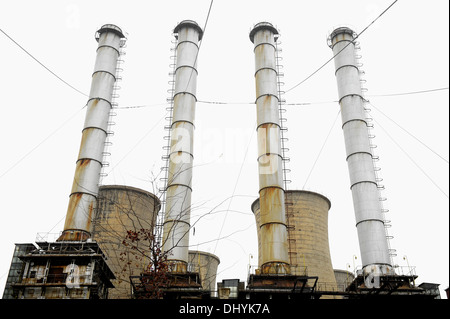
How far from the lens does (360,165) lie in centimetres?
2466

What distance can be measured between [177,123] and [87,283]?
34.7 feet

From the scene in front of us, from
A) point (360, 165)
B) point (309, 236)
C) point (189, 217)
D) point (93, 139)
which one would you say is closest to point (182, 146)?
point (189, 217)

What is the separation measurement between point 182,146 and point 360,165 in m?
10.5

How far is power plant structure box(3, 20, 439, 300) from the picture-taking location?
70.9 feet

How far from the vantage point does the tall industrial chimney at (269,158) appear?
22500 millimetres

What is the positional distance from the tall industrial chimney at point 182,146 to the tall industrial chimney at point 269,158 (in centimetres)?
418

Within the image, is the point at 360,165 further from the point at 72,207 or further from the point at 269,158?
the point at 72,207

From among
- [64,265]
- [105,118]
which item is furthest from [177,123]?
[64,265]

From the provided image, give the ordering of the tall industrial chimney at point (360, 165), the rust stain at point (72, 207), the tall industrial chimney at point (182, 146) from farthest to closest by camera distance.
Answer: the rust stain at point (72, 207), the tall industrial chimney at point (182, 146), the tall industrial chimney at point (360, 165)

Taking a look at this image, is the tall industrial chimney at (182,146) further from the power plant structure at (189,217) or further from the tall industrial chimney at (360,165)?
the tall industrial chimney at (360,165)

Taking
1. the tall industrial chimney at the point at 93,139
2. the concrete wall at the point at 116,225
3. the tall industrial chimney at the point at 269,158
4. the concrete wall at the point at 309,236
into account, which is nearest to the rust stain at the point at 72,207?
the tall industrial chimney at the point at 93,139

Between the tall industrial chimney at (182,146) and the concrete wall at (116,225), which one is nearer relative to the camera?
the tall industrial chimney at (182,146)

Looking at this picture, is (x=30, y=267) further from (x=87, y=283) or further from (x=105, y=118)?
(x=105, y=118)
